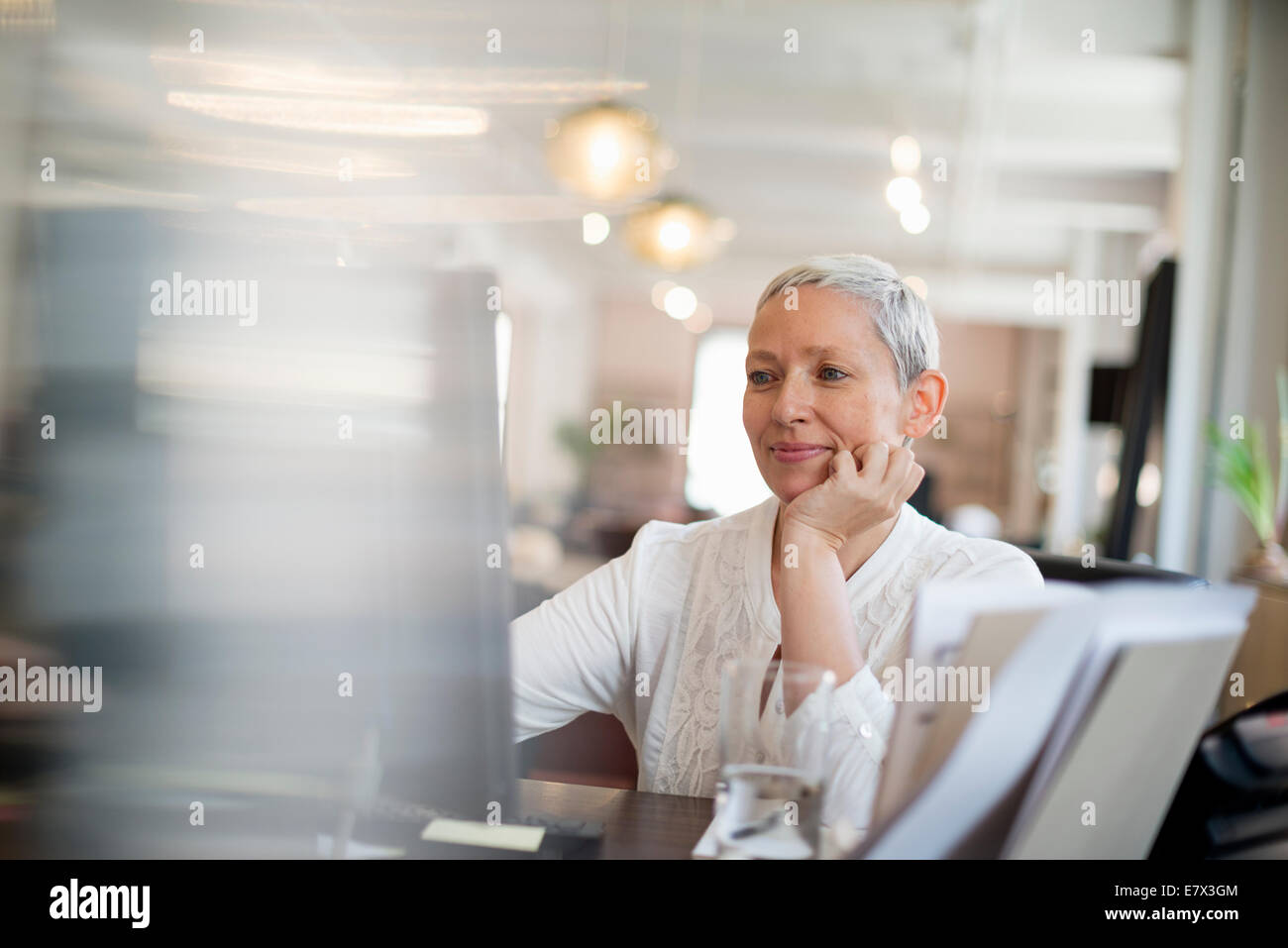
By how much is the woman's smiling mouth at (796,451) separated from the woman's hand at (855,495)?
26 mm

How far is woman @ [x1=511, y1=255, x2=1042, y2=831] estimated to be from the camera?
1.27 m

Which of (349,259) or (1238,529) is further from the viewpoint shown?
(1238,529)

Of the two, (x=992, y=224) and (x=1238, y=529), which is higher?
(x=992, y=224)

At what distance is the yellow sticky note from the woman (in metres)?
0.46

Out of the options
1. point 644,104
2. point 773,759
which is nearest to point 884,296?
point 773,759

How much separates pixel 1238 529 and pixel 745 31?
128 inches

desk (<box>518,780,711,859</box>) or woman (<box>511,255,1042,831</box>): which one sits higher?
woman (<box>511,255,1042,831</box>)

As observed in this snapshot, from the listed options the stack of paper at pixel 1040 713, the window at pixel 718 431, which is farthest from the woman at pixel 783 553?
the window at pixel 718 431

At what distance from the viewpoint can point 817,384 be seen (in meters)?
1.34

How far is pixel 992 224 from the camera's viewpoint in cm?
832

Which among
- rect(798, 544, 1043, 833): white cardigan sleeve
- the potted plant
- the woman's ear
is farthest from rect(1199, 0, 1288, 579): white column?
rect(798, 544, 1043, 833): white cardigan sleeve

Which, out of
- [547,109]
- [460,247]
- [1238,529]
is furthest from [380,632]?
[460,247]

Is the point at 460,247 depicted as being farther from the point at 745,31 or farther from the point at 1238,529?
the point at 1238,529

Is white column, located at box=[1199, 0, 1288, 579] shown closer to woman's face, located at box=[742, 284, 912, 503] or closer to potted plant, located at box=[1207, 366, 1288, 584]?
potted plant, located at box=[1207, 366, 1288, 584]
